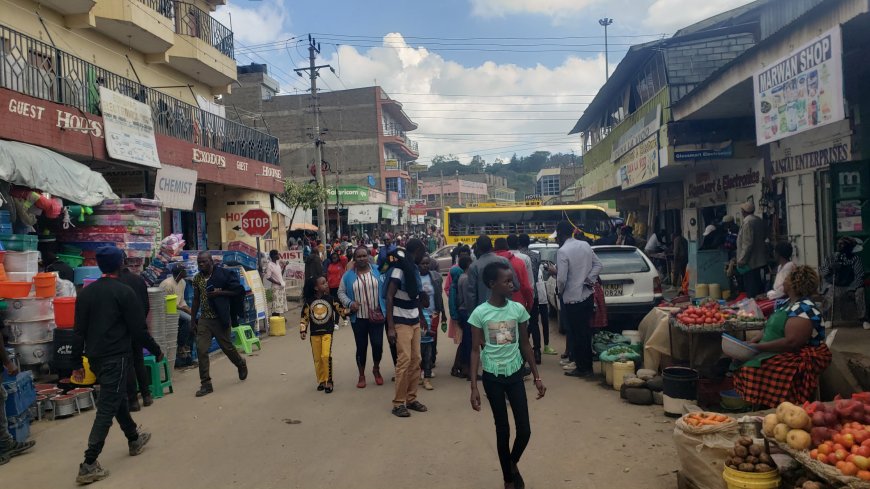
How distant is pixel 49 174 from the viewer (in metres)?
10.2

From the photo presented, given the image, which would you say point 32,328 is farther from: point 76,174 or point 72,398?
point 76,174

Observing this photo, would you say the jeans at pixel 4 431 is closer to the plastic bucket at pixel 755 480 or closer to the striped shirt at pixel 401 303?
the striped shirt at pixel 401 303

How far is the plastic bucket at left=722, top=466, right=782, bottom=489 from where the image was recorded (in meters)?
3.99

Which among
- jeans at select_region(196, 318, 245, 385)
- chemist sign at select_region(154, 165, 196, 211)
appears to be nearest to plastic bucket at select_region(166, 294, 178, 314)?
jeans at select_region(196, 318, 245, 385)

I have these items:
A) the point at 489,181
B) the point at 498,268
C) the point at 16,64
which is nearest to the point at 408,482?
the point at 498,268

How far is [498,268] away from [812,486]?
2.31 m

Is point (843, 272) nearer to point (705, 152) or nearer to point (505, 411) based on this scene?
point (705, 152)

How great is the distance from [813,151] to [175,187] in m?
13.8

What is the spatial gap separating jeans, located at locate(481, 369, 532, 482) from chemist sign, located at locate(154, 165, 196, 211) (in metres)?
12.5

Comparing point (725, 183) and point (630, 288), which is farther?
point (725, 183)

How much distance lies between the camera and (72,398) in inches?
304

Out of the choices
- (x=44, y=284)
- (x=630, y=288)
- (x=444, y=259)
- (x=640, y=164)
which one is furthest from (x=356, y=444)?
(x=444, y=259)

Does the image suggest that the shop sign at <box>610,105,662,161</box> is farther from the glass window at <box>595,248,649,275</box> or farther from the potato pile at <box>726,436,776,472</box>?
the potato pile at <box>726,436,776,472</box>

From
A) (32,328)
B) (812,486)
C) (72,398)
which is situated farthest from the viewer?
(32,328)
